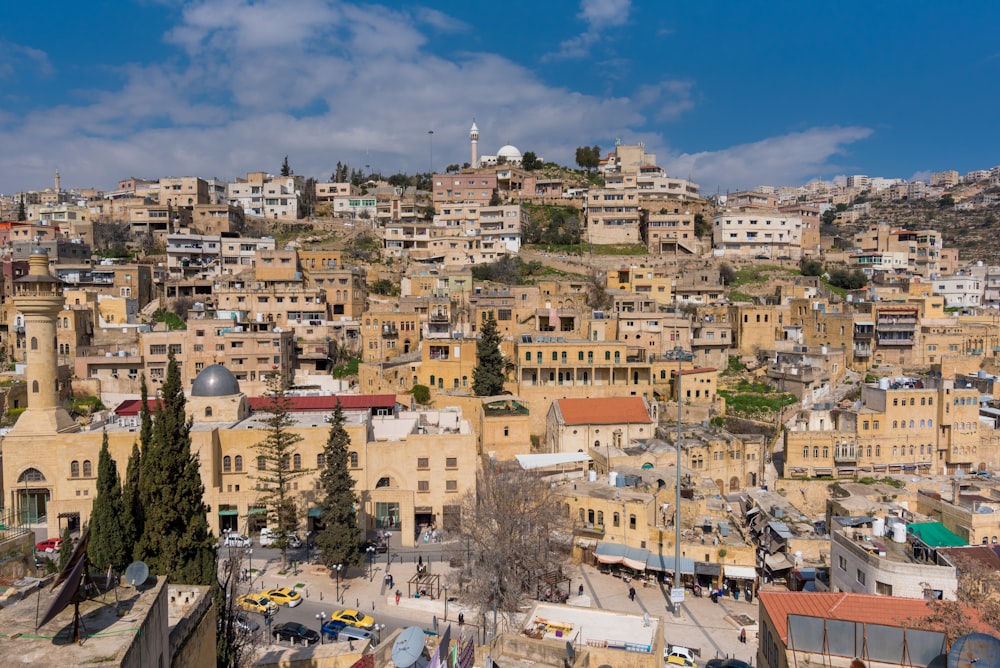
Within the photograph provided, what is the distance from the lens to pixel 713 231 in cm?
A: 7462

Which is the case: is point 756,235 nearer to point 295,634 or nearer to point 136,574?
point 295,634

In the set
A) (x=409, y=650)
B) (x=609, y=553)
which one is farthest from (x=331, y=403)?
(x=409, y=650)

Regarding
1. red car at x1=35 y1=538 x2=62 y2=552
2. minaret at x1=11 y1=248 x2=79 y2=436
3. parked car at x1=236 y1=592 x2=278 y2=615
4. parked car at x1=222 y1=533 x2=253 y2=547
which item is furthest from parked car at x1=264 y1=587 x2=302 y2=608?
minaret at x1=11 y1=248 x2=79 y2=436

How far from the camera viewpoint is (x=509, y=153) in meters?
98.1

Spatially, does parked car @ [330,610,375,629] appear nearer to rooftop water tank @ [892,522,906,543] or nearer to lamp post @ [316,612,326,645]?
lamp post @ [316,612,326,645]

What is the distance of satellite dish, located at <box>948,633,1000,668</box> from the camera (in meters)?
10.6

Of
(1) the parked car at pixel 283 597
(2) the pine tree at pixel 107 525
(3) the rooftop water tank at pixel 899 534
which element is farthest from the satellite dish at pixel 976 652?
(1) the parked car at pixel 283 597

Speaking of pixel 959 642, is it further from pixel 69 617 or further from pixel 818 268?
pixel 818 268

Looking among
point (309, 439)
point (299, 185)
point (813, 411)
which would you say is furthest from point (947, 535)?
point (299, 185)

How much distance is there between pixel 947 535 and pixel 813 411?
11.8m

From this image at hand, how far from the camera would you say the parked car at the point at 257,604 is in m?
21.7

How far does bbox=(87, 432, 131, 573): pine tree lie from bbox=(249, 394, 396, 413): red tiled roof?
16.7 m

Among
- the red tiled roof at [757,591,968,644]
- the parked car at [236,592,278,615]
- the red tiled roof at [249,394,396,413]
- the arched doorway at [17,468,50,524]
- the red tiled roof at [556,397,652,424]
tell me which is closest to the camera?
the red tiled roof at [757,591,968,644]

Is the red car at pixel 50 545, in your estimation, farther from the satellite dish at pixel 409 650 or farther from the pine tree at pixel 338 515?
the satellite dish at pixel 409 650
